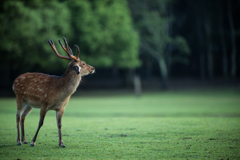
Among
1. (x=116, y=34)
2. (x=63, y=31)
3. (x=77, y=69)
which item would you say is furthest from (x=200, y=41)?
(x=77, y=69)

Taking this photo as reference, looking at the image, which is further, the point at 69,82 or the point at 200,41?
the point at 200,41

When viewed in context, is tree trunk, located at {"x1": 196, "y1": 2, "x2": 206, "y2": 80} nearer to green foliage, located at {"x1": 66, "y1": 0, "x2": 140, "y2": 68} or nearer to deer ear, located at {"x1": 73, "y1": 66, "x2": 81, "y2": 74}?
green foliage, located at {"x1": 66, "y1": 0, "x2": 140, "y2": 68}

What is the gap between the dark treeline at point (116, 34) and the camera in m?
34.5

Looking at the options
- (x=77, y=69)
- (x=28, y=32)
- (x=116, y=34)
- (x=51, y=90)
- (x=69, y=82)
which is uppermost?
(x=116, y=34)

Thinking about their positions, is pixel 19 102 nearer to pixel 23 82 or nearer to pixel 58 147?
pixel 23 82

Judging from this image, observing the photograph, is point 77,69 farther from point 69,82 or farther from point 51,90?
point 51,90

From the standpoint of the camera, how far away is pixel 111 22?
4072 centimetres

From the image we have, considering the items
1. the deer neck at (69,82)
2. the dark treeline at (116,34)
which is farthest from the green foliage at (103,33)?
the deer neck at (69,82)

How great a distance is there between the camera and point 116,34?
40969mm

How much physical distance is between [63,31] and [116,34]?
7.14 meters

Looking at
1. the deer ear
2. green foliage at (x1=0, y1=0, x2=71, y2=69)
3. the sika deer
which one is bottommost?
the sika deer

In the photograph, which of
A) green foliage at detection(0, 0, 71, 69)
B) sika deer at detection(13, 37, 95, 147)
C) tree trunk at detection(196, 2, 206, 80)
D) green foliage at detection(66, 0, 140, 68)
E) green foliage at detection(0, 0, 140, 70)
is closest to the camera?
sika deer at detection(13, 37, 95, 147)

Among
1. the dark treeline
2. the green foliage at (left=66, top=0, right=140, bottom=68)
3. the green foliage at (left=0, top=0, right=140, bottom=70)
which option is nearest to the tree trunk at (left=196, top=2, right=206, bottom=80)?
the dark treeline

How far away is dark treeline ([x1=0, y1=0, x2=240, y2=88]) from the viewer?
3447 centimetres
